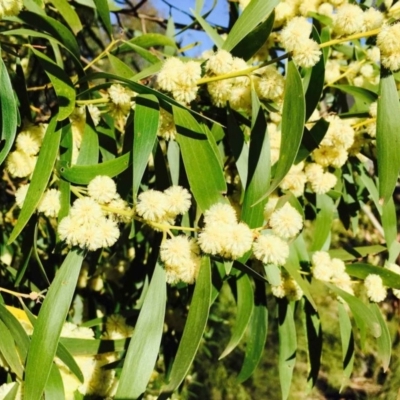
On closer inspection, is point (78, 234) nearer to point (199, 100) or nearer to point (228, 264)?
point (228, 264)

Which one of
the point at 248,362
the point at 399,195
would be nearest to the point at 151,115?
the point at 248,362

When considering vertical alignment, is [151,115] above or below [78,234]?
above

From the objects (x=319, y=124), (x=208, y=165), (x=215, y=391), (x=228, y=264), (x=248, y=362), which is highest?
(x=319, y=124)

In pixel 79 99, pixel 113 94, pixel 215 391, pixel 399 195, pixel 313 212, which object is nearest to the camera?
pixel 113 94

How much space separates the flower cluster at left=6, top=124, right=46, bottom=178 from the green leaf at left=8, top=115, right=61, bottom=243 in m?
0.14

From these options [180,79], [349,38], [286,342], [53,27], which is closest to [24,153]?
[53,27]

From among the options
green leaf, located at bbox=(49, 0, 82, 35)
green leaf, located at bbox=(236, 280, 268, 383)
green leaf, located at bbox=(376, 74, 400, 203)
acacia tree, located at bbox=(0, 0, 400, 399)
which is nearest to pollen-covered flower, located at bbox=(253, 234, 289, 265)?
acacia tree, located at bbox=(0, 0, 400, 399)

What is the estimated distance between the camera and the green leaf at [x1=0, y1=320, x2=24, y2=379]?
0.90m

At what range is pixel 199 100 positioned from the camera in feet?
3.54

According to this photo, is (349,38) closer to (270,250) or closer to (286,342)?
(270,250)

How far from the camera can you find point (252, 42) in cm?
94

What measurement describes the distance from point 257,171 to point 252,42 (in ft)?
Result: 0.77

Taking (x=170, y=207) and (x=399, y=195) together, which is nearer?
(x=170, y=207)

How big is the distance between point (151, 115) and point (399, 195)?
1.69 meters
